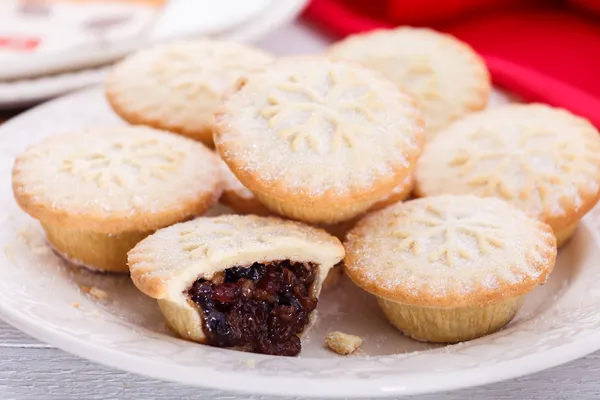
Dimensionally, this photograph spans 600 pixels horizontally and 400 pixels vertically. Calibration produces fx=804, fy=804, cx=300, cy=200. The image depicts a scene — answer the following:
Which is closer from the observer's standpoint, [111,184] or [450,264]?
[450,264]

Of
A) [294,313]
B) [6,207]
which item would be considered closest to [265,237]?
[294,313]

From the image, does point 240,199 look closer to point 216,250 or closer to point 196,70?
point 216,250

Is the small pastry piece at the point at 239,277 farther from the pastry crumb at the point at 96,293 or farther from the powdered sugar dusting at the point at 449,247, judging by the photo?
the pastry crumb at the point at 96,293

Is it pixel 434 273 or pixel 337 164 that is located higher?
pixel 337 164

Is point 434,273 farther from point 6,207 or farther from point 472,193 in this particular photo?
point 6,207

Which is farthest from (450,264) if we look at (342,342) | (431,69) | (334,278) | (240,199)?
(431,69)

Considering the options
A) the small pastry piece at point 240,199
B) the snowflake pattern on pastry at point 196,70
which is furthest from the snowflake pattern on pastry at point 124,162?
the snowflake pattern on pastry at point 196,70

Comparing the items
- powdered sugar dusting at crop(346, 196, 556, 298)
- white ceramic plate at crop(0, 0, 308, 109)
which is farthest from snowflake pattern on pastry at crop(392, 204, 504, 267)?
white ceramic plate at crop(0, 0, 308, 109)

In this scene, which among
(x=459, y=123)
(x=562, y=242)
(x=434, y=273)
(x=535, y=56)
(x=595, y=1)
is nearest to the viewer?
(x=434, y=273)
